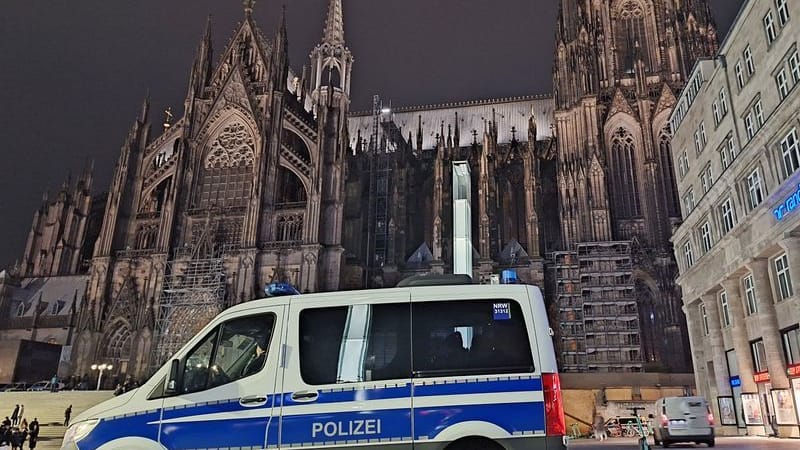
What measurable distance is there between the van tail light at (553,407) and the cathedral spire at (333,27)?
51.3 meters

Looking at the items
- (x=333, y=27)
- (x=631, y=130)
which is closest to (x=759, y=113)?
(x=631, y=130)

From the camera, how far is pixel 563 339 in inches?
1307

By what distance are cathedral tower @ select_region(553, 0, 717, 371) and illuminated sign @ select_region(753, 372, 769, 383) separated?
12846 millimetres

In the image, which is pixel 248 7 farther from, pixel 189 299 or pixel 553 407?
pixel 553 407

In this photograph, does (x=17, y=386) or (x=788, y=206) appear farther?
(x=17, y=386)

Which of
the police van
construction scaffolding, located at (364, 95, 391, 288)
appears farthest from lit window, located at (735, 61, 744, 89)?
construction scaffolding, located at (364, 95, 391, 288)

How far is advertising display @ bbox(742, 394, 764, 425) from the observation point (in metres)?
18.8

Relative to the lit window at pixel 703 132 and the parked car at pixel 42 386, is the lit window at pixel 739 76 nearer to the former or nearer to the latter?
the lit window at pixel 703 132

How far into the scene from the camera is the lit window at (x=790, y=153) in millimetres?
15648

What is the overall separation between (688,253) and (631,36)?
22.1m

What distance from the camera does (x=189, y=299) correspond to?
1395 inches

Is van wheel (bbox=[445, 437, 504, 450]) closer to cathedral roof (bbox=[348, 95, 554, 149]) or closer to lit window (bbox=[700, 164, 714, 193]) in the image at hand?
lit window (bbox=[700, 164, 714, 193])

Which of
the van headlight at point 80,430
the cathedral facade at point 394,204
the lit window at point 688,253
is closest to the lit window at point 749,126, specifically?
the lit window at point 688,253

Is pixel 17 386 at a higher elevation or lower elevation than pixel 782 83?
lower
